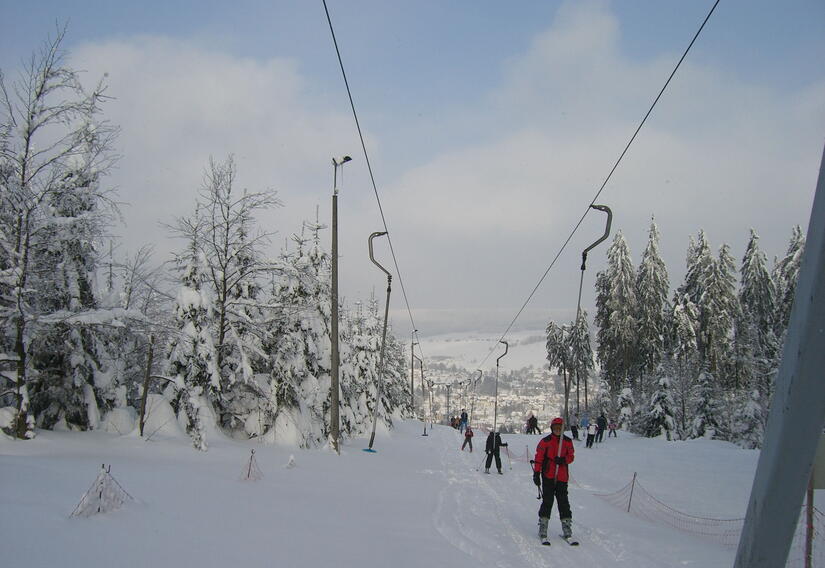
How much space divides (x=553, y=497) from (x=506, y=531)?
3.81 ft

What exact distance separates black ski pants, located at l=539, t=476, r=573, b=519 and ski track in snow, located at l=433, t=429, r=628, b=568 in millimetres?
440

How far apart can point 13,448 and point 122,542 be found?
6.89 m

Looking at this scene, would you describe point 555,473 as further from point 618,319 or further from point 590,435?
point 618,319

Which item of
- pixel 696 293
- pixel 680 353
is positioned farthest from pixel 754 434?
pixel 696 293

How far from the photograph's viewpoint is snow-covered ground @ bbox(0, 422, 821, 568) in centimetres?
532

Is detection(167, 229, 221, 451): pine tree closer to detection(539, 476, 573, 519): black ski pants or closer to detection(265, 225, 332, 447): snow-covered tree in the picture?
detection(265, 225, 332, 447): snow-covered tree

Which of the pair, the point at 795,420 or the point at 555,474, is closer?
the point at 795,420

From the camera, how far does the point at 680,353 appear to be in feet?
128

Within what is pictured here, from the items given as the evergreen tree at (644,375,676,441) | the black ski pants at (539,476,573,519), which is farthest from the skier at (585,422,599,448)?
the black ski pants at (539,476,573,519)

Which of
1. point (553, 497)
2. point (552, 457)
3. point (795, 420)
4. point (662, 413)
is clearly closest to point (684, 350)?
point (662, 413)

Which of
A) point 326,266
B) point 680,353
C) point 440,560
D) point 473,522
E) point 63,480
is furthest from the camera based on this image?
point 680,353

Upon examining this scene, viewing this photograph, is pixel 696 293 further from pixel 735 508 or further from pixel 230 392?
pixel 230 392

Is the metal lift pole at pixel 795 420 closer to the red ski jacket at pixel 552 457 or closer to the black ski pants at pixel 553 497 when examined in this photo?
the black ski pants at pixel 553 497

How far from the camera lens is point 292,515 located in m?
8.24
